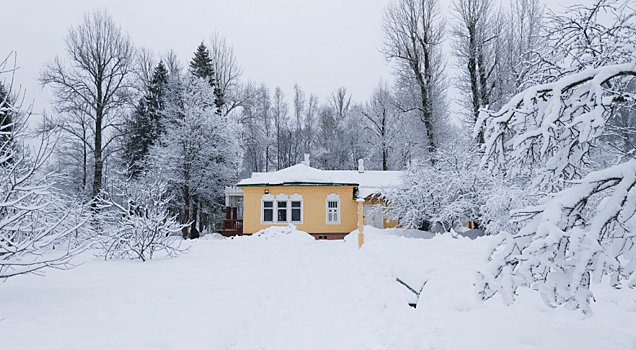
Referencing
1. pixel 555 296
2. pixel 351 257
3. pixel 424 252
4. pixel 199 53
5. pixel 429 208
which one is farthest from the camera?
pixel 199 53

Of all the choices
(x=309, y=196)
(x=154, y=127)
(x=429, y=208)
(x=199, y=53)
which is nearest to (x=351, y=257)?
(x=429, y=208)

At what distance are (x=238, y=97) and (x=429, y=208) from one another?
22.9m

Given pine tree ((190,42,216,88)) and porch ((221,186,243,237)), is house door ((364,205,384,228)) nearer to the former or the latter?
porch ((221,186,243,237))

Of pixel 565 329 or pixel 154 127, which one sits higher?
pixel 154 127

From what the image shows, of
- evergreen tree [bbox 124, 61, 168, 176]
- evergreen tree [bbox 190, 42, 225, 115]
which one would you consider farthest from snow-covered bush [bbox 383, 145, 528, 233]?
evergreen tree [bbox 190, 42, 225, 115]

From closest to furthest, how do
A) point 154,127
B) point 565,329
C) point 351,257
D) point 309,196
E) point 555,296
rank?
A: 1. point 555,296
2. point 565,329
3. point 351,257
4. point 309,196
5. point 154,127

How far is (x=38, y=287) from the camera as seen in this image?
18.1ft

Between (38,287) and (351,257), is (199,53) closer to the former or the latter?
(351,257)

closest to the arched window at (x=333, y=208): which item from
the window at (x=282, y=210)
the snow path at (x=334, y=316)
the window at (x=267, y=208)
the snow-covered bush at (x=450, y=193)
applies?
the window at (x=282, y=210)

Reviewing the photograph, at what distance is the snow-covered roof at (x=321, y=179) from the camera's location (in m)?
21.7

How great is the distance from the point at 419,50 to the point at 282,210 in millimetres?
11919

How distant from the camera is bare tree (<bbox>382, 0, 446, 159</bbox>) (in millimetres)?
19281

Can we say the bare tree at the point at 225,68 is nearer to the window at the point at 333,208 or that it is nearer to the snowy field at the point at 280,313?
the window at the point at 333,208

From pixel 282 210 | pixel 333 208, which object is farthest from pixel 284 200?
pixel 333 208
